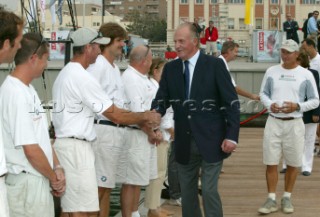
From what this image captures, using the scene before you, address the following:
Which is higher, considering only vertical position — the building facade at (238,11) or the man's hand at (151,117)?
the building facade at (238,11)

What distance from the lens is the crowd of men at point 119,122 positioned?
472 cm

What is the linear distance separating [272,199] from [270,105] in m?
1.14

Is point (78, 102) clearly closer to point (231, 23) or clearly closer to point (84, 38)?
point (84, 38)

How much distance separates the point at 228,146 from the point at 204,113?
0.39 meters

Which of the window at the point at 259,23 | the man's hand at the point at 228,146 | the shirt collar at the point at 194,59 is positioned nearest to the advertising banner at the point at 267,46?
the shirt collar at the point at 194,59

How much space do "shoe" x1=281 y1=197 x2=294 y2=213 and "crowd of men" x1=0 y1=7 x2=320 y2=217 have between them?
13 mm

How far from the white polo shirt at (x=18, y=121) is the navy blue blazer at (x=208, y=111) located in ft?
6.90

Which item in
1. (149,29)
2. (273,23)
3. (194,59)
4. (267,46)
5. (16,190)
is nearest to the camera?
(16,190)

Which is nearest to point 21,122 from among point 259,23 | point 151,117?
point 151,117

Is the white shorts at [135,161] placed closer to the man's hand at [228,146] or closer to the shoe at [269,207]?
the man's hand at [228,146]

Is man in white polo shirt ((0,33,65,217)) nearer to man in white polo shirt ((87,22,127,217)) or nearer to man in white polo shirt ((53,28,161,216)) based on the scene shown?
man in white polo shirt ((53,28,161,216))

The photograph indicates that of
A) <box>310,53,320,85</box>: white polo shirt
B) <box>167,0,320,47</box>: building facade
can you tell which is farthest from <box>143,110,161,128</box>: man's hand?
<box>167,0,320,47</box>: building facade

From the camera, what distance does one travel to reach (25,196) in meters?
4.75

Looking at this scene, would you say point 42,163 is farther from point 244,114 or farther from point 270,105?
point 244,114
